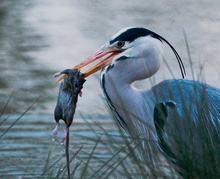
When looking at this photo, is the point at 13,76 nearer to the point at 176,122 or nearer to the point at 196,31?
the point at 196,31

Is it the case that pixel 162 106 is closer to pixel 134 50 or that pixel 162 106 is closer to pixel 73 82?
pixel 73 82

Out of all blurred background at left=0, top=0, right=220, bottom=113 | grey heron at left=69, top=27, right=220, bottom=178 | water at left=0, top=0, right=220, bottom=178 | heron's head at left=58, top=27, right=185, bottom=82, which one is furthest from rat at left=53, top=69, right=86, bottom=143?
blurred background at left=0, top=0, right=220, bottom=113

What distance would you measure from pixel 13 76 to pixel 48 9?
2.36 m

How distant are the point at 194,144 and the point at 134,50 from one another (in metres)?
2.36

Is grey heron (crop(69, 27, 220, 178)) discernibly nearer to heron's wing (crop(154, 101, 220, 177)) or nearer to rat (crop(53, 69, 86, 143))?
heron's wing (crop(154, 101, 220, 177))

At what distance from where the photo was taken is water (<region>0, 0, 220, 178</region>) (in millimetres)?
7160

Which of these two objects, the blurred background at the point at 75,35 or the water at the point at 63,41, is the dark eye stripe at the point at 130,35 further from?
the blurred background at the point at 75,35

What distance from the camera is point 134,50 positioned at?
5715 mm

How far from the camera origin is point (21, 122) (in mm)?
7086

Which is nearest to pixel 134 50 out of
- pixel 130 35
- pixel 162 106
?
pixel 130 35

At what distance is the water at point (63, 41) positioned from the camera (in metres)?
7.16

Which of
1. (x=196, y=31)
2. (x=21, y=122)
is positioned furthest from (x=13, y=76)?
(x=196, y=31)

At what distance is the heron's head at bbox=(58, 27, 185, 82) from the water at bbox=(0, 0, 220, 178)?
956 millimetres

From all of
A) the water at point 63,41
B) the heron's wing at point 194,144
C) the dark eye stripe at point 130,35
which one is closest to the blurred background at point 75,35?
the water at point 63,41
